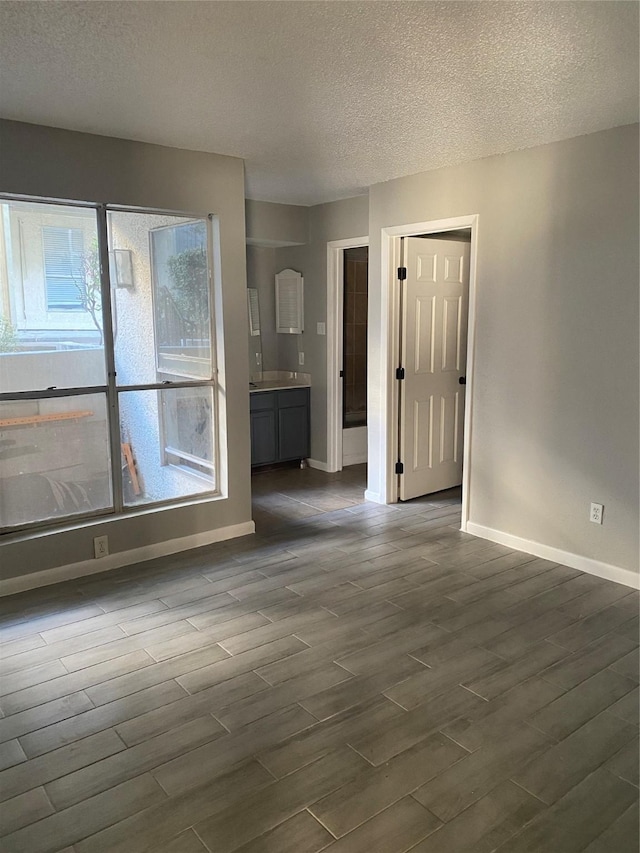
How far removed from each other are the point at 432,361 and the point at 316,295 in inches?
61.0

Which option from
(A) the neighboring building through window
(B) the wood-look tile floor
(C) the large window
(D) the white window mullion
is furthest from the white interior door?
(A) the neighboring building through window

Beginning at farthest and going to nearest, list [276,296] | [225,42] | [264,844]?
[276,296] < [225,42] < [264,844]

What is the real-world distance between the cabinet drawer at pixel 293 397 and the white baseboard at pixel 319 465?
0.59 m

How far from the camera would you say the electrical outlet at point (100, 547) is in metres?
3.79

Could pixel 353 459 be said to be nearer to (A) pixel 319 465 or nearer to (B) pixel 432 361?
(A) pixel 319 465

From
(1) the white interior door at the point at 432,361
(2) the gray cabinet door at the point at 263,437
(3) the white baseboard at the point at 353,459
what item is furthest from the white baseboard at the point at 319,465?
(1) the white interior door at the point at 432,361

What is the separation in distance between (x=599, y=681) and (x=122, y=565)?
2.69 m

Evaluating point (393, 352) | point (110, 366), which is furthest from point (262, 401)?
point (110, 366)

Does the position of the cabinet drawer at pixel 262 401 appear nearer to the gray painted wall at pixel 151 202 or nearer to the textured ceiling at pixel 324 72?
the gray painted wall at pixel 151 202

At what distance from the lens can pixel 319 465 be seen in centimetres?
640

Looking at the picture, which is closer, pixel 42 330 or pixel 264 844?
pixel 264 844

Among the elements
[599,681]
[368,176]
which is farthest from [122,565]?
[368,176]

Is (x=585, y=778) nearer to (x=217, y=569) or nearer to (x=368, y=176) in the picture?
(x=217, y=569)

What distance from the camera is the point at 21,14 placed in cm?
209
